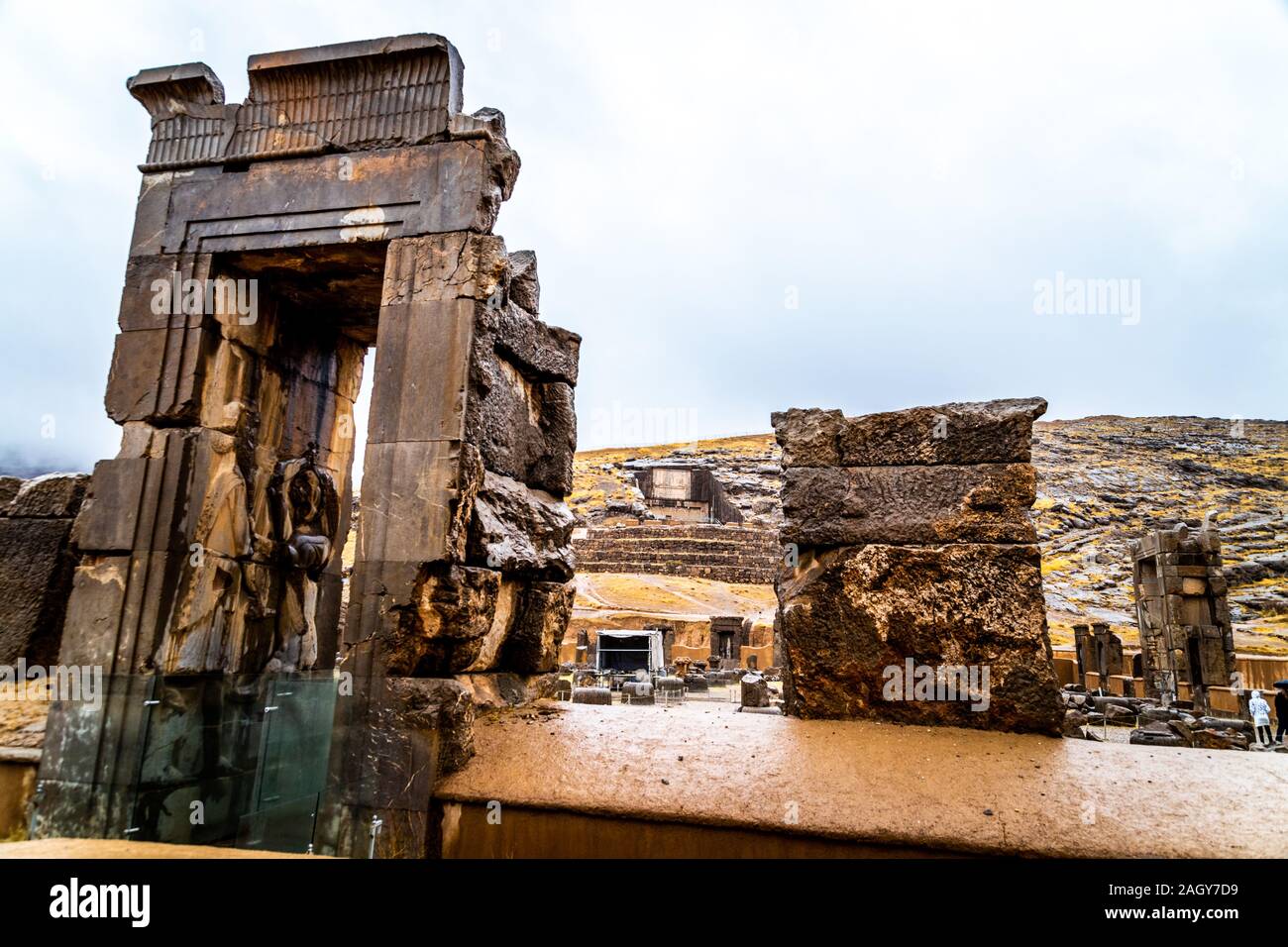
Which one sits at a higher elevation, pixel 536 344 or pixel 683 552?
pixel 683 552

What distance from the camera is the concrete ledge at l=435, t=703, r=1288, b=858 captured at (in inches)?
109

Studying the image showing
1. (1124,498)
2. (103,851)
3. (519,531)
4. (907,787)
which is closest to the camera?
(103,851)

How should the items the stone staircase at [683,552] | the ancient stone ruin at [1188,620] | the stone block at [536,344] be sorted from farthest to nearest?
the stone staircase at [683,552], the ancient stone ruin at [1188,620], the stone block at [536,344]

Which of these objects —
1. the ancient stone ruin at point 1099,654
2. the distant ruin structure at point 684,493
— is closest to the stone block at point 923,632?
the ancient stone ruin at point 1099,654

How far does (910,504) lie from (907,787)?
136cm

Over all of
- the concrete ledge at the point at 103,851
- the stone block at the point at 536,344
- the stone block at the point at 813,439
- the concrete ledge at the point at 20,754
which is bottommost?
the concrete ledge at the point at 20,754

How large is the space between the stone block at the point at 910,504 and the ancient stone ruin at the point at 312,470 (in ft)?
6.06

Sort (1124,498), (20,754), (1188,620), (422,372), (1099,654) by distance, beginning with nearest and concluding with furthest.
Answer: (422,372) → (20,754) → (1188,620) → (1099,654) → (1124,498)

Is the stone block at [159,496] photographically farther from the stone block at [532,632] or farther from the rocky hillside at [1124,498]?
the rocky hillside at [1124,498]

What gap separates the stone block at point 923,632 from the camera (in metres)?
3.53

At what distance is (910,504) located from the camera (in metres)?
3.77

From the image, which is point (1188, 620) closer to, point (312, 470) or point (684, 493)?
point (312, 470)

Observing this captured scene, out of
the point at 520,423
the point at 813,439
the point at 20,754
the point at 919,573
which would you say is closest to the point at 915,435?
the point at 813,439
